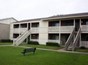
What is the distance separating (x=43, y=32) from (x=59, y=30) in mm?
4623

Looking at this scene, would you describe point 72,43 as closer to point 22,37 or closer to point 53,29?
point 53,29

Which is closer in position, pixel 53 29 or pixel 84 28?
pixel 84 28

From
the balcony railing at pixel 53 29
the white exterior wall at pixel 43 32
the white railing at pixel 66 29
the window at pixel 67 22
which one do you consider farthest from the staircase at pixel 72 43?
the white exterior wall at pixel 43 32

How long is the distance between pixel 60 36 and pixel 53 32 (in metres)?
1.82

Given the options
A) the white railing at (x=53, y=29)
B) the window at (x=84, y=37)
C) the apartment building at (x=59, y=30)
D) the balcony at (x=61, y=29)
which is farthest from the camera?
the white railing at (x=53, y=29)

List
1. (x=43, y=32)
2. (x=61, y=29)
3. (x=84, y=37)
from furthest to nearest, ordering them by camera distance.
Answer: (x=43, y=32) → (x=61, y=29) → (x=84, y=37)

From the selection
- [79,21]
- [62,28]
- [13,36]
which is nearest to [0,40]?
[13,36]

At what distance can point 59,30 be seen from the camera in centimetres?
3356

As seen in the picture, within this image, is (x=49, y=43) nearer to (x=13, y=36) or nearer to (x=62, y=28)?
(x=62, y=28)

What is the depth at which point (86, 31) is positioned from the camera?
29.8m

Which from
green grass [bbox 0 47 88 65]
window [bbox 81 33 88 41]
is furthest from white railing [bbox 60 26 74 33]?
green grass [bbox 0 47 88 65]

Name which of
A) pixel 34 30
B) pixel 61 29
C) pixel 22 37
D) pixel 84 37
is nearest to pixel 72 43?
pixel 84 37

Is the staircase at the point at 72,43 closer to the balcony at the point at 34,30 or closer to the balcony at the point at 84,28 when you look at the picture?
the balcony at the point at 84,28

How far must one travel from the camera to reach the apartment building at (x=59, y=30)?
30.2 metres
